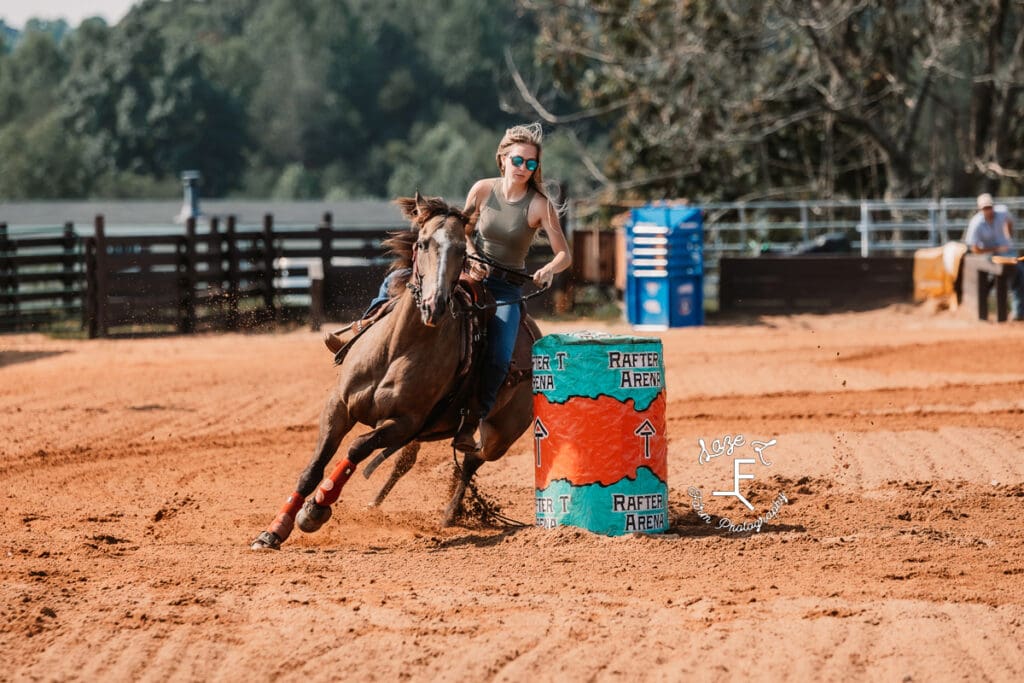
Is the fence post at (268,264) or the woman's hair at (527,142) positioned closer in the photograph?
the woman's hair at (527,142)

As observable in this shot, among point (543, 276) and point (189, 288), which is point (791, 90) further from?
point (543, 276)

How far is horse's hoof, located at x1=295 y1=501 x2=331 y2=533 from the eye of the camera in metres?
7.78

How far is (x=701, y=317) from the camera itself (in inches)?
930

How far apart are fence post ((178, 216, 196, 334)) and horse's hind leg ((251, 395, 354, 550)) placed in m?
16.0

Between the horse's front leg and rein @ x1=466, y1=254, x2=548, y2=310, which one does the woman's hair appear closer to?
rein @ x1=466, y1=254, x2=548, y2=310

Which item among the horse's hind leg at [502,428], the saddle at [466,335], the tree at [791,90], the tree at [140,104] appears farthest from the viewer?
the tree at [140,104]

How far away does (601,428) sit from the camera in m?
7.69

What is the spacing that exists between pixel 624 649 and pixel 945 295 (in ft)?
63.3

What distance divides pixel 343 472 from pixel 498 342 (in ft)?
3.86

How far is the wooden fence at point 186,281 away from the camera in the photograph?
23.2m

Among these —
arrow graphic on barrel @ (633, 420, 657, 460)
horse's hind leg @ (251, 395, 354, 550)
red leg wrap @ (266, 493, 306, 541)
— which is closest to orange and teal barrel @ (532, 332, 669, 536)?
arrow graphic on barrel @ (633, 420, 657, 460)

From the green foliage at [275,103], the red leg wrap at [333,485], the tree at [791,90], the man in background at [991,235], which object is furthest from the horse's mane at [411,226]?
the green foliage at [275,103]

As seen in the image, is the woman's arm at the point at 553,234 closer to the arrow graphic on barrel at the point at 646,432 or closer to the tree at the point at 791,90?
the arrow graphic on barrel at the point at 646,432

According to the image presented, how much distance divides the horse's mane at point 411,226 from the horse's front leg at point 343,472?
0.79m
